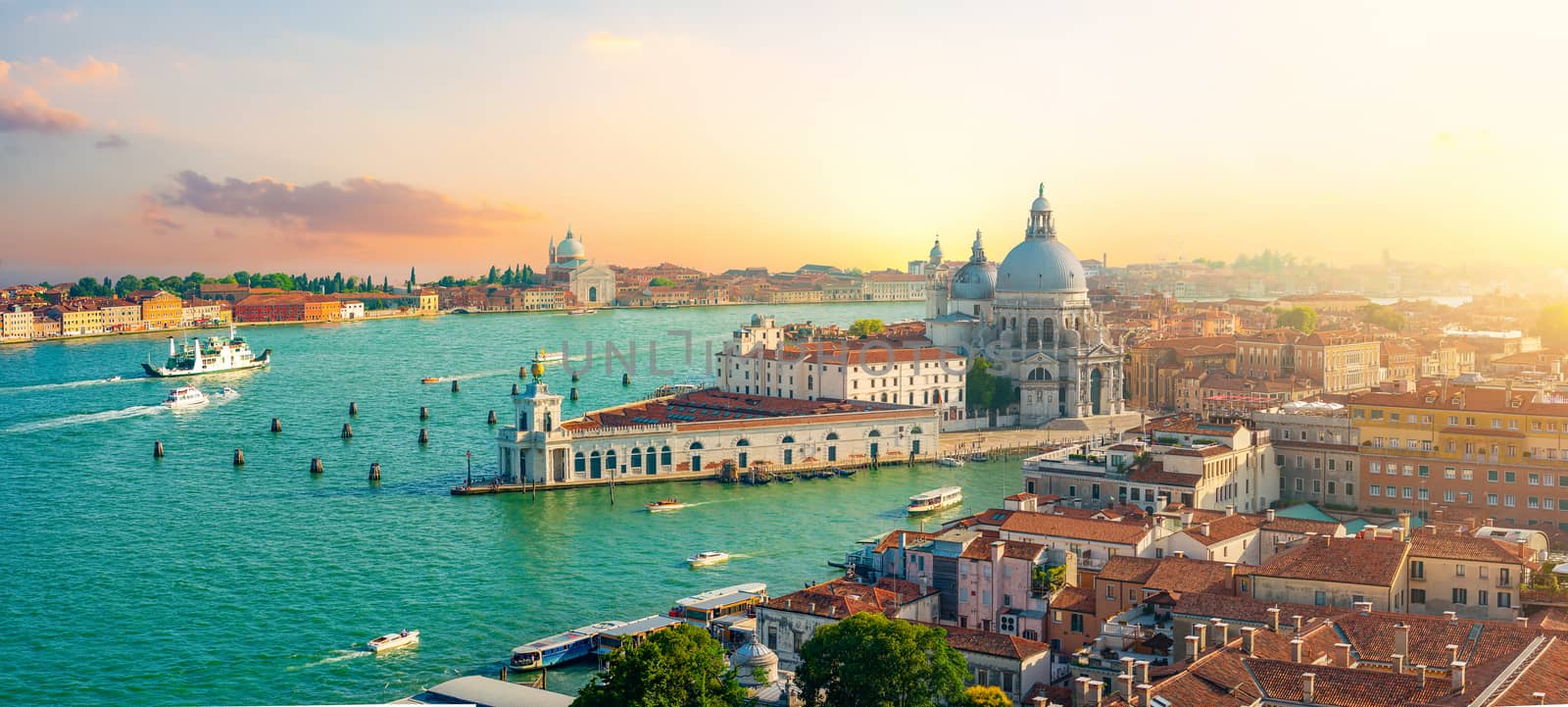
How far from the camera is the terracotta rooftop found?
10.4 metres

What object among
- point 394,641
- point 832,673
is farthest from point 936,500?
point 832,673

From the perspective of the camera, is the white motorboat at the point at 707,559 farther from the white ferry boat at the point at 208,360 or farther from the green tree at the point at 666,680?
the white ferry boat at the point at 208,360

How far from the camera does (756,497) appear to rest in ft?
67.4

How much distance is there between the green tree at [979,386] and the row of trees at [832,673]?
20.7m

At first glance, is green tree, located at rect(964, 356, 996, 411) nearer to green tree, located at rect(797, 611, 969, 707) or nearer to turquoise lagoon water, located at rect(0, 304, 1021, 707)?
turquoise lagoon water, located at rect(0, 304, 1021, 707)

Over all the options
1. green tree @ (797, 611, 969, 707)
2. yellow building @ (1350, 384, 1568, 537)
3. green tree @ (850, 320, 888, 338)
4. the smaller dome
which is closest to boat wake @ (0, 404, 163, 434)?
green tree @ (850, 320, 888, 338)

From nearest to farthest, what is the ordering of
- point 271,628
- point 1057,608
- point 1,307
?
1. point 1057,608
2. point 271,628
3. point 1,307

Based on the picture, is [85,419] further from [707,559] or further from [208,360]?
[707,559]

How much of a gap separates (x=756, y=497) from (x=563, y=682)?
30.0 ft

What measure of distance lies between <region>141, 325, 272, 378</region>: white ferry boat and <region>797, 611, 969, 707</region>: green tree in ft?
118

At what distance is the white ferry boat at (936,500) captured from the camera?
62.4ft

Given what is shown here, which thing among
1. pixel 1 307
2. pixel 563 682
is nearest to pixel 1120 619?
pixel 563 682

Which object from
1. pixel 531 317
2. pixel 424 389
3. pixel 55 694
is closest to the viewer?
pixel 55 694

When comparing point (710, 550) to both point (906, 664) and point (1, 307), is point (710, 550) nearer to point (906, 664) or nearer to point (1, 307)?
point (906, 664)
